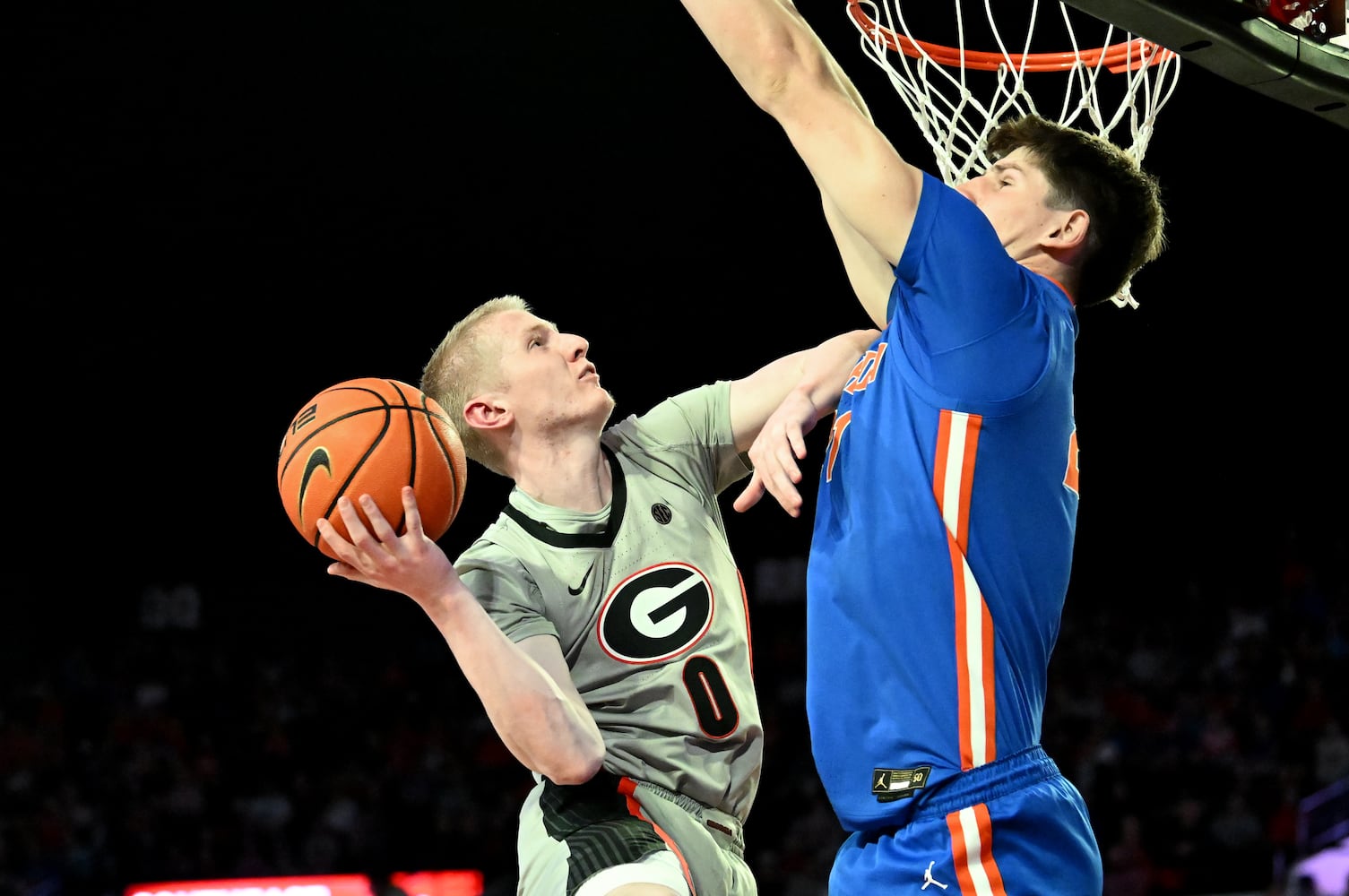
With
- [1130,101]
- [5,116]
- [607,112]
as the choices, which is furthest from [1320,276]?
[5,116]

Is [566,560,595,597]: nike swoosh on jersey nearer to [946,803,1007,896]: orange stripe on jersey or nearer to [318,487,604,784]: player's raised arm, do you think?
[318,487,604,784]: player's raised arm

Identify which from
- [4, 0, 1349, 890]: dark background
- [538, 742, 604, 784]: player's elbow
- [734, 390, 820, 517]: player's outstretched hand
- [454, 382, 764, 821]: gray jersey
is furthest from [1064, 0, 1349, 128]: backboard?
[4, 0, 1349, 890]: dark background

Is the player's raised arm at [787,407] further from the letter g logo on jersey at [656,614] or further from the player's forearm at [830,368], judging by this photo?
the letter g logo on jersey at [656,614]

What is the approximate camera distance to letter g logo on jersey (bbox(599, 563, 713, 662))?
126 inches

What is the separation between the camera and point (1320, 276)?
12633mm

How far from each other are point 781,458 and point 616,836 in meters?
0.96

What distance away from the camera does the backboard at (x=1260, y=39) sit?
3184 millimetres

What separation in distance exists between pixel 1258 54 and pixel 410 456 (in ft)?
7.59

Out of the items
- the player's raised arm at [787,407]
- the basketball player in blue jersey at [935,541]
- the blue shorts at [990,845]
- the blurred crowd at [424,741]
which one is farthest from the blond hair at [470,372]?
the blurred crowd at [424,741]

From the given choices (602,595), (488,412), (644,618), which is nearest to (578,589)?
(602,595)

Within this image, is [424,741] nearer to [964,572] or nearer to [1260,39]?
[1260,39]

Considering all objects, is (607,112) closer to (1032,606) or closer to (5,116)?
(5,116)

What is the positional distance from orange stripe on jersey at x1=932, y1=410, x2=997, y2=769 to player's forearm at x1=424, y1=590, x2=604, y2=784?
0.84 metres

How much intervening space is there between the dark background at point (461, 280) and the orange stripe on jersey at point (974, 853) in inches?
352
